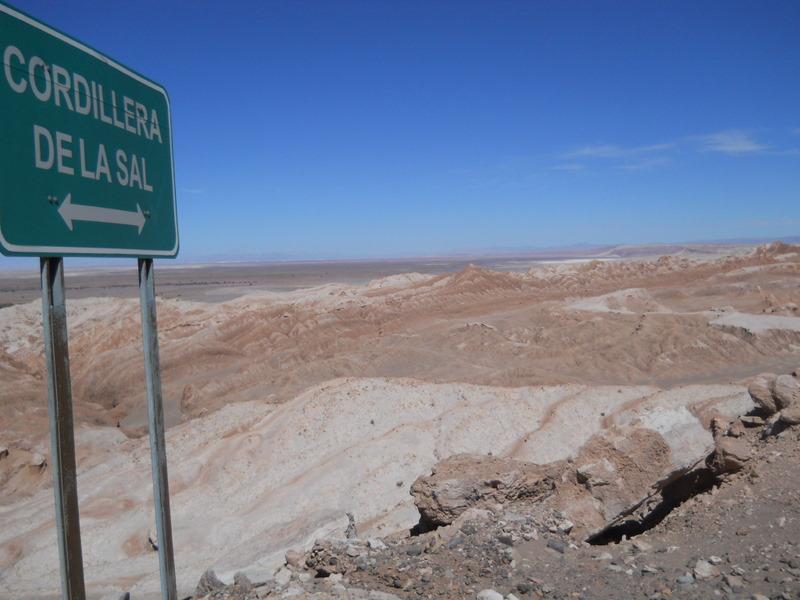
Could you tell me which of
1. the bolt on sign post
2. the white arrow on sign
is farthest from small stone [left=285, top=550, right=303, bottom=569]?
the white arrow on sign

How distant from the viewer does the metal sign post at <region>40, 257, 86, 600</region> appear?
1.70m

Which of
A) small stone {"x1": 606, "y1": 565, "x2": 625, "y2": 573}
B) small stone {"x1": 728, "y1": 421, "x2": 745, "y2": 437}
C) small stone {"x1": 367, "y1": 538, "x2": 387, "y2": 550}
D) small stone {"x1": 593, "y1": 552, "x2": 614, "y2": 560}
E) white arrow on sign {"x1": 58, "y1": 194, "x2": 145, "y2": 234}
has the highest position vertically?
white arrow on sign {"x1": 58, "y1": 194, "x2": 145, "y2": 234}

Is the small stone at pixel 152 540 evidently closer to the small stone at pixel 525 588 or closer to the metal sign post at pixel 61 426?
the small stone at pixel 525 588

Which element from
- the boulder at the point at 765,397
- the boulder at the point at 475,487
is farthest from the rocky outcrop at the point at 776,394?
the boulder at the point at 475,487

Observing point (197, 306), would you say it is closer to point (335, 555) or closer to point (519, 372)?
point (519, 372)

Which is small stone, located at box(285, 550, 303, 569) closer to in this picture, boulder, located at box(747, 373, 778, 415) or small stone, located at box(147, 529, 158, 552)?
boulder, located at box(747, 373, 778, 415)

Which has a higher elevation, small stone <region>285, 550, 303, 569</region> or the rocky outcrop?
the rocky outcrop

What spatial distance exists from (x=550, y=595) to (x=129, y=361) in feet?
61.7

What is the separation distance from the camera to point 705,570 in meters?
3.61

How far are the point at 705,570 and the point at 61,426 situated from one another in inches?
138

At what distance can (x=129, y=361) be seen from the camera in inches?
782

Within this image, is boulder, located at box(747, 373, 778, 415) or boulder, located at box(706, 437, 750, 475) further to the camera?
boulder, located at box(747, 373, 778, 415)

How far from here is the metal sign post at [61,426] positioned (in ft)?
5.56

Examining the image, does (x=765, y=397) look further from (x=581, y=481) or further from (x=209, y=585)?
(x=209, y=585)
